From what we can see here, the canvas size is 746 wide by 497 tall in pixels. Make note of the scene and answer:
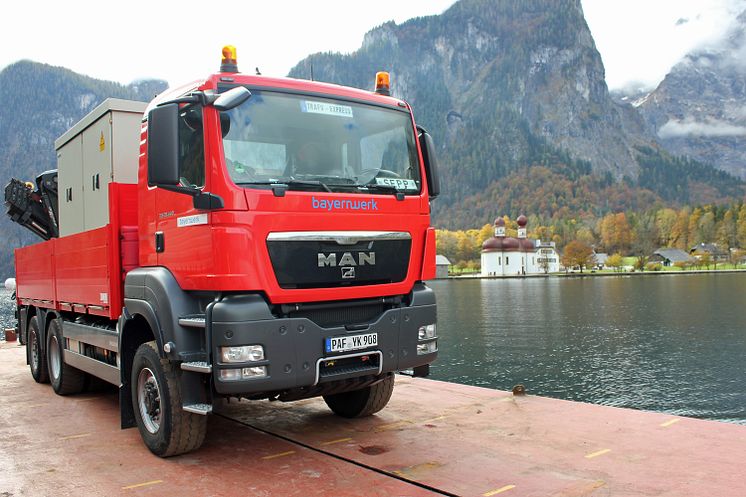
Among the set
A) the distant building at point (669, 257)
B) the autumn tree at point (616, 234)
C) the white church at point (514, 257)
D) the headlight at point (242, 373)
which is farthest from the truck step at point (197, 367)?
the autumn tree at point (616, 234)

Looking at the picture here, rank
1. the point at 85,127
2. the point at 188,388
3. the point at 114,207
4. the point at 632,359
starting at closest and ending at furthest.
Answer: the point at 188,388, the point at 114,207, the point at 85,127, the point at 632,359

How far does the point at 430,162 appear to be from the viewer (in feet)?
22.3

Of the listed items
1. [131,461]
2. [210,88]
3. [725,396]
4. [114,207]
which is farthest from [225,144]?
[725,396]

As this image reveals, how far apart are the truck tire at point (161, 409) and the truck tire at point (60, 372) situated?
10.6 ft

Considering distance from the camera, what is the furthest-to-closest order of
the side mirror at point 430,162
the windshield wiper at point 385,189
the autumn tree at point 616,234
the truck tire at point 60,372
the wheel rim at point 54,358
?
1. the autumn tree at point 616,234
2. the wheel rim at point 54,358
3. the truck tire at point 60,372
4. the side mirror at point 430,162
5. the windshield wiper at point 385,189

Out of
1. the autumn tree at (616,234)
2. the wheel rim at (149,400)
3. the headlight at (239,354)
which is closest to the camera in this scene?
the headlight at (239,354)

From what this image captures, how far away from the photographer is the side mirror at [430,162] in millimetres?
6762

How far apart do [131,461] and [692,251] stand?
170133 millimetres

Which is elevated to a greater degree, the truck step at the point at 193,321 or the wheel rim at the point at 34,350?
the truck step at the point at 193,321

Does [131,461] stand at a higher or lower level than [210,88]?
lower

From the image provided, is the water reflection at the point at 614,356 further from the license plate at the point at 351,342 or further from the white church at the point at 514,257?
the white church at the point at 514,257

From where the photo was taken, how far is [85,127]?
7.93m

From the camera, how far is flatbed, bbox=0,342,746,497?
5.27 meters

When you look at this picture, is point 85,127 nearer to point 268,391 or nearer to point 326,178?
point 326,178
